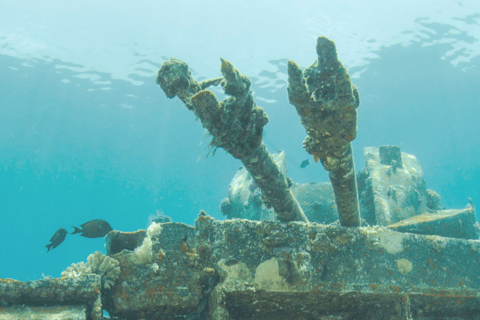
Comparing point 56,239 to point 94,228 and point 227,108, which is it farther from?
point 227,108

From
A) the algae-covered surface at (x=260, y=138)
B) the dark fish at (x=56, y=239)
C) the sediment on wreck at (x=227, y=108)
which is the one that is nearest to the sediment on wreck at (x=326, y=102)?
the algae-covered surface at (x=260, y=138)

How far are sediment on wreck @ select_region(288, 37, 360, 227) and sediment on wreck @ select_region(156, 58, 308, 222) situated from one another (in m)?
0.43

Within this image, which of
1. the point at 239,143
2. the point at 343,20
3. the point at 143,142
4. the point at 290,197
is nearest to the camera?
the point at 239,143

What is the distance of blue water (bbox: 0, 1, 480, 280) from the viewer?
81.2 feet

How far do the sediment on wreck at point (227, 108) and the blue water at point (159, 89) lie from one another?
0.97 ft

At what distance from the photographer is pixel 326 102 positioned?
7.92 feet

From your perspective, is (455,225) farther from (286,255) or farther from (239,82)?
(239,82)

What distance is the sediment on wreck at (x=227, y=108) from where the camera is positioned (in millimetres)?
2311

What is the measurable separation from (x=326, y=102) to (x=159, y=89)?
3937 cm

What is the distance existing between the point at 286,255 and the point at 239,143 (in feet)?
4.47

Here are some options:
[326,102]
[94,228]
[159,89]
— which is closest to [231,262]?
[326,102]

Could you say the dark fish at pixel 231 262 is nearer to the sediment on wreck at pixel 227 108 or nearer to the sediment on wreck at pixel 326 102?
the sediment on wreck at pixel 227 108

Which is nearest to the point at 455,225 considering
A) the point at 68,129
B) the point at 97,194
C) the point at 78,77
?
the point at 78,77

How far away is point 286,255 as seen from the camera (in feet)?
9.63
